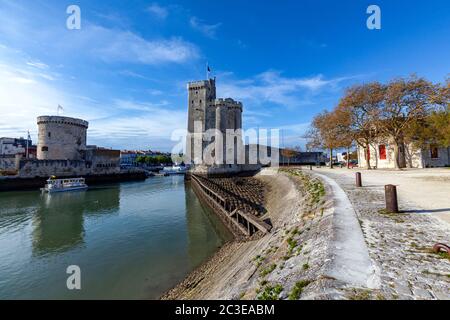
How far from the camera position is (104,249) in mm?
11062

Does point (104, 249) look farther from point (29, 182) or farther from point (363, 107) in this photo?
point (29, 182)

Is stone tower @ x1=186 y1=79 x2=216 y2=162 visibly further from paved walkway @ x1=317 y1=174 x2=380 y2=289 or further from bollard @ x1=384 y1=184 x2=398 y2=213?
paved walkway @ x1=317 y1=174 x2=380 y2=289

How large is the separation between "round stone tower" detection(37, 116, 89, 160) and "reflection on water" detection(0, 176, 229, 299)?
94.5 ft

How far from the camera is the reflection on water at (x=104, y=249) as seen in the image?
7.77m

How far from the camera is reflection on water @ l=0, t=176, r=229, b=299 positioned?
25.5ft

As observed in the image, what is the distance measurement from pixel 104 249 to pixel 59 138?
1759 inches

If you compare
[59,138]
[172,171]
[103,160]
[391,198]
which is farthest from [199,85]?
[391,198]

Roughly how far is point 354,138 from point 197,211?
22511 millimetres

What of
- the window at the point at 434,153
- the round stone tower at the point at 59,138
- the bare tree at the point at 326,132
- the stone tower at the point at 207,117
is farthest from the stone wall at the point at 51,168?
the window at the point at 434,153

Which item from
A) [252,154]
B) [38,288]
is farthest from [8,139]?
[38,288]

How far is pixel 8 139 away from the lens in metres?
77.1

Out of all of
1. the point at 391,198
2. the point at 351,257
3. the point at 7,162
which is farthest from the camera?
the point at 7,162

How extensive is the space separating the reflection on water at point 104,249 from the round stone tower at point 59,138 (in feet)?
94.5

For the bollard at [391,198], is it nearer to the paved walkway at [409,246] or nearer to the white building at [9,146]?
the paved walkway at [409,246]
